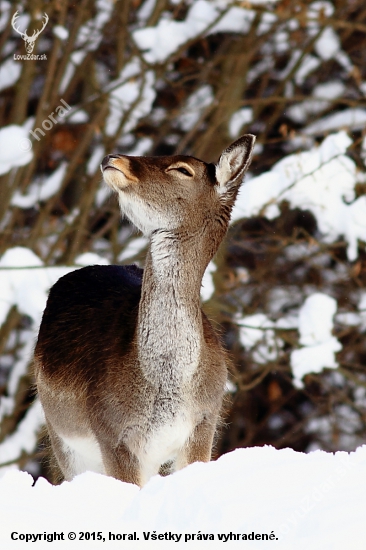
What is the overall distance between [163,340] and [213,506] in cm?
129

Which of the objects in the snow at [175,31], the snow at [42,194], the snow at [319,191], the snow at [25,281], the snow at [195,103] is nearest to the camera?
the snow at [25,281]

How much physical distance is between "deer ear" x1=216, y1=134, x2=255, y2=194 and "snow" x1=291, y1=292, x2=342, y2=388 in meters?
4.20

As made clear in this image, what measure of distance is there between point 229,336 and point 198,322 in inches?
274

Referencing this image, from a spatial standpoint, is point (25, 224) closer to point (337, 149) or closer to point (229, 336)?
point (229, 336)

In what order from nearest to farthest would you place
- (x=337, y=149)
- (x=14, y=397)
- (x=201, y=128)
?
(x=337, y=149)
(x=14, y=397)
(x=201, y=128)

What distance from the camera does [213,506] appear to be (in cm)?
349

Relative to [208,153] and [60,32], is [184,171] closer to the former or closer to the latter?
[60,32]

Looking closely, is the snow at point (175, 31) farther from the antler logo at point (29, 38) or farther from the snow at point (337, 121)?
the snow at point (337, 121)

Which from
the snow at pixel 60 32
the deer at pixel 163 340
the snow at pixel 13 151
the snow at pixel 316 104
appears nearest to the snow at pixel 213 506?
the deer at pixel 163 340

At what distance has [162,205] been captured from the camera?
4.66 meters

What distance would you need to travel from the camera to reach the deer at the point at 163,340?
4637 mm

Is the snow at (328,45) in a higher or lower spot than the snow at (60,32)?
higher

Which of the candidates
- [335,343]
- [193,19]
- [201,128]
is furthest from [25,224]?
[335,343]

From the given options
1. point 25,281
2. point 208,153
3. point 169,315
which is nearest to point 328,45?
point 208,153
